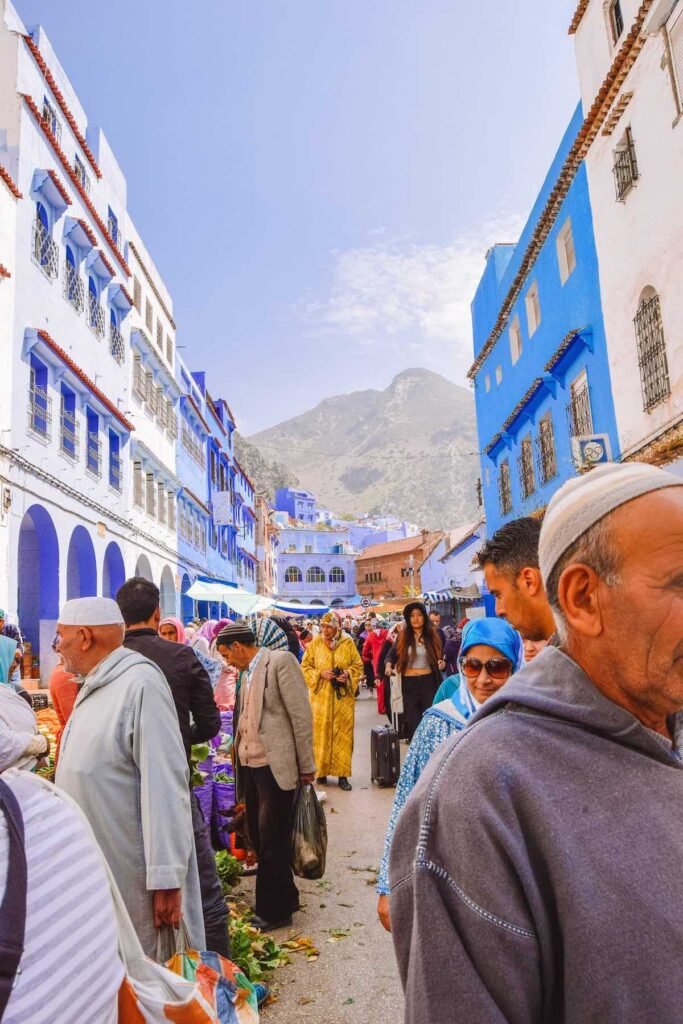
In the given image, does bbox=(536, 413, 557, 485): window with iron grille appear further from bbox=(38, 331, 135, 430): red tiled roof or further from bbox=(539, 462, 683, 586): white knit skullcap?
bbox=(539, 462, 683, 586): white knit skullcap

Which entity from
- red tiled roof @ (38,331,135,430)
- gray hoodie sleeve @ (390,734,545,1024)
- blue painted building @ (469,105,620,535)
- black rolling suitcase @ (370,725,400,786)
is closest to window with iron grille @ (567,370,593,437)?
blue painted building @ (469,105,620,535)

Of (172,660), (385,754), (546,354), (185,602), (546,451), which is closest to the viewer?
(172,660)

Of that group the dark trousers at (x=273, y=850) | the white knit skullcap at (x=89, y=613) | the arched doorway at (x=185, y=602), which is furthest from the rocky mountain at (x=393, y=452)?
the white knit skullcap at (x=89, y=613)

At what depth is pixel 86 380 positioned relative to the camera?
15461 millimetres

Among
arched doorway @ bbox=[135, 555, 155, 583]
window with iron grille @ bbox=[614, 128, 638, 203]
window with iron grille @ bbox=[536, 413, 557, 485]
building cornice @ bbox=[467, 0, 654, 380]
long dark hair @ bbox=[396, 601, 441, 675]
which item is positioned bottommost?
long dark hair @ bbox=[396, 601, 441, 675]

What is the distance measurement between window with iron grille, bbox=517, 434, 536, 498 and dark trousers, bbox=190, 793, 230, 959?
50.1 ft

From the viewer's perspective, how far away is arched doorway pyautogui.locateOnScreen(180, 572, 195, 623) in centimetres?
2739

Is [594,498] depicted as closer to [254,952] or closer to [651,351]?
[254,952]

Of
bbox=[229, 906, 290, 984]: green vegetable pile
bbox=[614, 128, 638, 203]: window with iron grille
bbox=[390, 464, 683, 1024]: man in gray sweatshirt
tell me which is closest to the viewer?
bbox=[390, 464, 683, 1024]: man in gray sweatshirt

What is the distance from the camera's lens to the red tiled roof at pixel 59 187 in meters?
14.1

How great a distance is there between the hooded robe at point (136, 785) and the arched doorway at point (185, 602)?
24.1 meters

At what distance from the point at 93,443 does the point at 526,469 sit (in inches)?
423

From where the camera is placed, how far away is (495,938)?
107 centimetres

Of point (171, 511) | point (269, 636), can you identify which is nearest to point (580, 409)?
point (269, 636)
